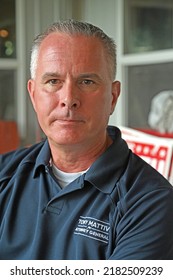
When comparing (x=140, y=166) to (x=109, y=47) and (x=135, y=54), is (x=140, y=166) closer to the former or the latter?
(x=109, y=47)

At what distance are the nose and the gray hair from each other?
82 mm

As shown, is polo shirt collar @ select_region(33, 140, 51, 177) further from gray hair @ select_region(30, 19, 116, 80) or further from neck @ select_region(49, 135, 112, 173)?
gray hair @ select_region(30, 19, 116, 80)

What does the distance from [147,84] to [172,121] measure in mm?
421

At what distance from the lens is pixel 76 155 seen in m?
0.78

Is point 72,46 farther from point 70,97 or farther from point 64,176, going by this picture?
point 64,176

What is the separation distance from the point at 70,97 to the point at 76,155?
0.13 meters

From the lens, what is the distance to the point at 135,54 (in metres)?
2.46

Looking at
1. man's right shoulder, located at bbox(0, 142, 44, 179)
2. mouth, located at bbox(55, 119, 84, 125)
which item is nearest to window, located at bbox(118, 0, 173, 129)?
man's right shoulder, located at bbox(0, 142, 44, 179)

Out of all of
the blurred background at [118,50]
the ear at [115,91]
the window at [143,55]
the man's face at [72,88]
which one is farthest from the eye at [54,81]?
the window at [143,55]

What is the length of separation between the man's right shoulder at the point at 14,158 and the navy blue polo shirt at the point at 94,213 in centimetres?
3

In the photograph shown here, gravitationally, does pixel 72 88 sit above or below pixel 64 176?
above

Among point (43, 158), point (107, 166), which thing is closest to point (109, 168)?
point (107, 166)

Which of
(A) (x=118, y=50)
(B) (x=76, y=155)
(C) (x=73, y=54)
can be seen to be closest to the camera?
(C) (x=73, y=54)
